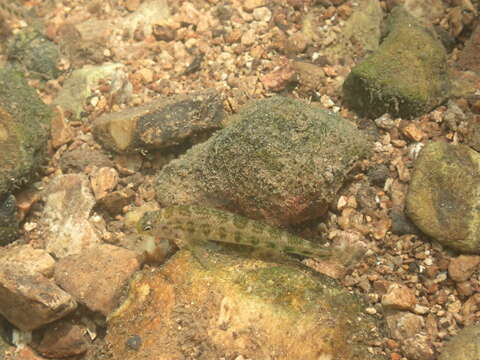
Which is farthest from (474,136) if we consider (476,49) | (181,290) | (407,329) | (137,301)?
(137,301)

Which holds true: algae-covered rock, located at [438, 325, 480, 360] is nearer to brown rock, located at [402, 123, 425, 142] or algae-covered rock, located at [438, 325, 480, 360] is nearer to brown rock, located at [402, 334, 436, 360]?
brown rock, located at [402, 334, 436, 360]

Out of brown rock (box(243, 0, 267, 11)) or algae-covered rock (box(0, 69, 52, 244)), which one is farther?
brown rock (box(243, 0, 267, 11))

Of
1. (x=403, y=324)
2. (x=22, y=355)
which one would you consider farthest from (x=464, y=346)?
(x=22, y=355)

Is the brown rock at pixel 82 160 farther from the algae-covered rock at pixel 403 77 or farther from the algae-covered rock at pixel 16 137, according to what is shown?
the algae-covered rock at pixel 403 77

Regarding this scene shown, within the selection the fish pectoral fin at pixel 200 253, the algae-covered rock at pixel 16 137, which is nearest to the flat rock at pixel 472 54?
the fish pectoral fin at pixel 200 253

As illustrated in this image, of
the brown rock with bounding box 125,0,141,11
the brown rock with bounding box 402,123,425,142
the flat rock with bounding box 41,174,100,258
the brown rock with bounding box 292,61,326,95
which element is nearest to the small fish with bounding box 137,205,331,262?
the flat rock with bounding box 41,174,100,258

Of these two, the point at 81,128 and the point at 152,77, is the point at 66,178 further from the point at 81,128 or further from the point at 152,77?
the point at 152,77

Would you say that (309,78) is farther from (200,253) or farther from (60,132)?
(60,132)
